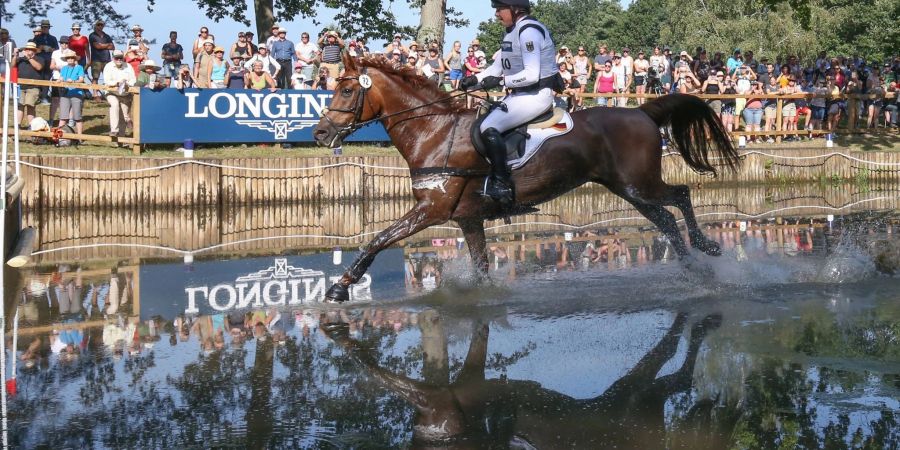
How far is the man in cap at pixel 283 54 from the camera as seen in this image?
2225 centimetres

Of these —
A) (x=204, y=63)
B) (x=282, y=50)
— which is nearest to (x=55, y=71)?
(x=204, y=63)

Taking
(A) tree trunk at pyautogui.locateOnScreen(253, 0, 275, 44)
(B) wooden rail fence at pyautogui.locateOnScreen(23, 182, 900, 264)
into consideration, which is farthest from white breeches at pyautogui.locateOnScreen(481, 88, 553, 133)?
(A) tree trunk at pyautogui.locateOnScreen(253, 0, 275, 44)

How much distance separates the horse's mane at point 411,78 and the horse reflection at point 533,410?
3.30 meters

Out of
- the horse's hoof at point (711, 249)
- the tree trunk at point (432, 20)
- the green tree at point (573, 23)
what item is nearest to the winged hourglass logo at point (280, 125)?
the tree trunk at point (432, 20)

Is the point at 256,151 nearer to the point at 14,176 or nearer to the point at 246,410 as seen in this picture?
the point at 14,176

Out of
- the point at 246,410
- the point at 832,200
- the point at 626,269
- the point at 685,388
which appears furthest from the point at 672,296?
the point at 832,200

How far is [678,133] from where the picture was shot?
11.5 m

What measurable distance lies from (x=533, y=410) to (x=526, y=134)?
4149 millimetres

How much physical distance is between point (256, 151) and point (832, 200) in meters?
12.0

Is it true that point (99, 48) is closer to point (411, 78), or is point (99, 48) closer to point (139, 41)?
point (139, 41)

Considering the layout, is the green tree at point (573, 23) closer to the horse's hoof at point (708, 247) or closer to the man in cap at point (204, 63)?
the man in cap at point (204, 63)

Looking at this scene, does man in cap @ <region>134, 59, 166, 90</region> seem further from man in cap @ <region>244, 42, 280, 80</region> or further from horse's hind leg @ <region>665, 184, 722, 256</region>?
horse's hind leg @ <region>665, 184, 722, 256</region>

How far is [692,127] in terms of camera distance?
454 inches

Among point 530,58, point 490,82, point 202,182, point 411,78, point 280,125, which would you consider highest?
point 280,125
